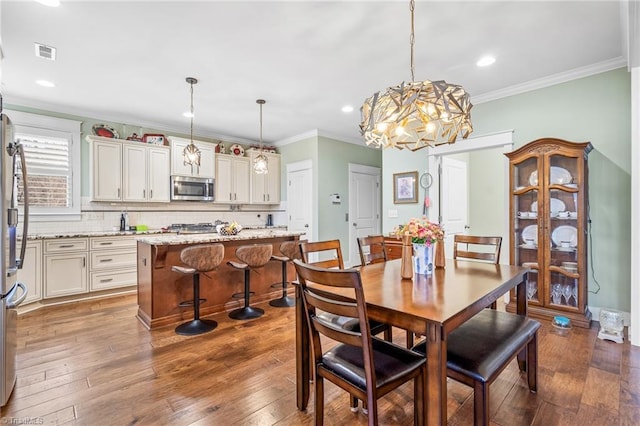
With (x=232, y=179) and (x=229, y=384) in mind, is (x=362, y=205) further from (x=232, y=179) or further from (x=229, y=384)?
(x=229, y=384)

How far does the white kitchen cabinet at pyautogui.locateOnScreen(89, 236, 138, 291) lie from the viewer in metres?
4.13

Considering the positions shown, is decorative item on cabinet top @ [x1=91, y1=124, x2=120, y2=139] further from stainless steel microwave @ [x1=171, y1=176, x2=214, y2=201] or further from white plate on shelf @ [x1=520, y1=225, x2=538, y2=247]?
white plate on shelf @ [x1=520, y1=225, x2=538, y2=247]

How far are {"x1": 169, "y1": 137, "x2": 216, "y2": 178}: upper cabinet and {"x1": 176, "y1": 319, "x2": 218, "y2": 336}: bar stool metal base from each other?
290cm

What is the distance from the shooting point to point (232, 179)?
5.82 metres

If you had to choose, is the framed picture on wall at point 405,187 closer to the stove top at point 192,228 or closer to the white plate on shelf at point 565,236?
the white plate on shelf at point 565,236

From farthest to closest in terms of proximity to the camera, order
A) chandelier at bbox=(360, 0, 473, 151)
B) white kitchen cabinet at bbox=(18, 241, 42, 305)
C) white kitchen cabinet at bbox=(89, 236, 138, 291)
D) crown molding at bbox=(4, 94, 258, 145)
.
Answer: white kitchen cabinet at bbox=(89, 236, 138, 291) → crown molding at bbox=(4, 94, 258, 145) → white kitchen cabinet at bbox=(18, 241, 42, 305) → chandelier at bbox=(360, 0, 473, 151)

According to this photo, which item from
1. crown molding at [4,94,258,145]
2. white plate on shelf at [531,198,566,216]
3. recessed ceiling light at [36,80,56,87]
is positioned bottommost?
white plate on shelf at [531,198,566,216]

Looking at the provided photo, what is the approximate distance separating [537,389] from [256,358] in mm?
2010

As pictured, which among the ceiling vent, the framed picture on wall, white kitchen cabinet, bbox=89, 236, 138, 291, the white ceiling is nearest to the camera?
the white ceiling

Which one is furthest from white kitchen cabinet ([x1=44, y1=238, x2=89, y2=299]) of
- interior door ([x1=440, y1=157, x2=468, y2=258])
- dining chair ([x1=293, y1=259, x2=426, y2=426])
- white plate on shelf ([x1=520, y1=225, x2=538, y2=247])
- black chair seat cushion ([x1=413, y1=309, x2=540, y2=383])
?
white plate on shelf ([x1=520, y1=225, x2=538, y2=247])

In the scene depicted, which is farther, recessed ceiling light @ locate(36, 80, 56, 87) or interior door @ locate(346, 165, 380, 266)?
interior door @ locate(346, 165, 380, 266)

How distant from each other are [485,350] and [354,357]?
2.20 ft

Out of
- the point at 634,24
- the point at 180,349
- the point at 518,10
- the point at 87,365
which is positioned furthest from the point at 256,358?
the point at 634,24

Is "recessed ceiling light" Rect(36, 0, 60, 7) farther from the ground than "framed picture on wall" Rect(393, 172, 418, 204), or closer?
farther from the ground
